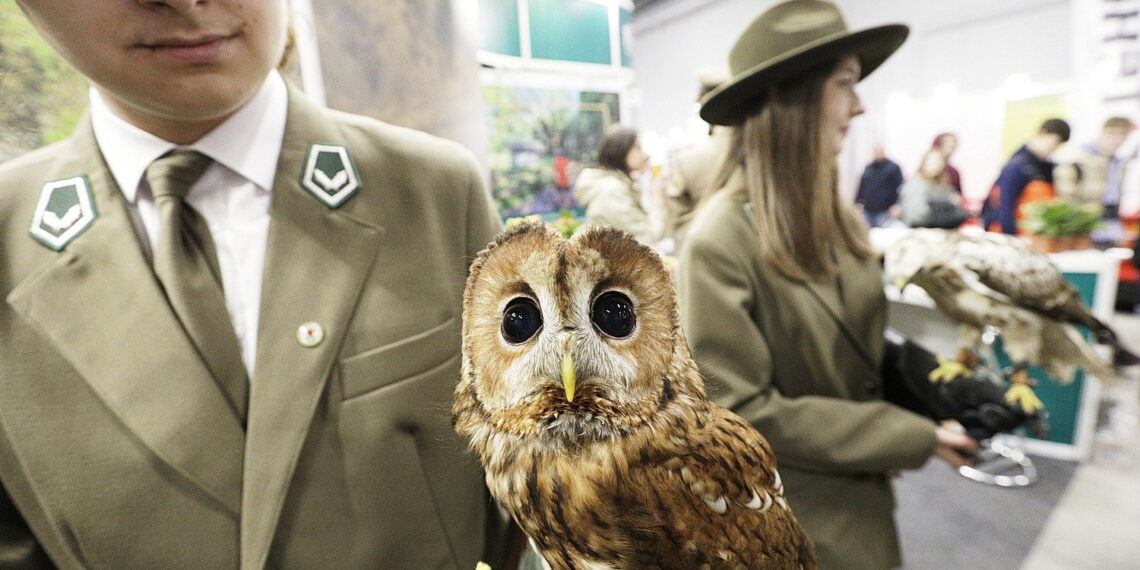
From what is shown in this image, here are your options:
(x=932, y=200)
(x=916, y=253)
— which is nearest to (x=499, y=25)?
(x=916, y=253)

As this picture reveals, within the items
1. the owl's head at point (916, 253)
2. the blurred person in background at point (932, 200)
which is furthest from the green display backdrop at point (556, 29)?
the blurred person in background at point (932, 200)

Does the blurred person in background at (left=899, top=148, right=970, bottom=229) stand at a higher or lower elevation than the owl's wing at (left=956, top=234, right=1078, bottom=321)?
higher

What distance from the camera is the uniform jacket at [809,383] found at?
655 mm

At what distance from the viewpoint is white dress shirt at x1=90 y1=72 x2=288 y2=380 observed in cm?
52

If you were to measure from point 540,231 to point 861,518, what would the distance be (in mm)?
746

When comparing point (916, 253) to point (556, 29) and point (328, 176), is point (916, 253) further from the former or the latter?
point (328, 176)

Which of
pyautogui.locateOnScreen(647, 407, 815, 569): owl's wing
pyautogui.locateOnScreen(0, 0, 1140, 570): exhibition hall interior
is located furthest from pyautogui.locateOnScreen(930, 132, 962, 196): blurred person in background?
pyautogui.locateOnScreen(647, 407, 815, 569): owl's wing

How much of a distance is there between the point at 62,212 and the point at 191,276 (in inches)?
5.9

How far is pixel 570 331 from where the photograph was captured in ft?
0.88

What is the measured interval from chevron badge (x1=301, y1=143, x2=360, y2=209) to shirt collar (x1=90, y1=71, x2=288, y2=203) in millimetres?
38

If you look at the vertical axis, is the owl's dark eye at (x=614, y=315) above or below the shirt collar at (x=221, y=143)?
Result: below

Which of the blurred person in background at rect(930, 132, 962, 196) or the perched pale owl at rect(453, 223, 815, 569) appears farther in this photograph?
the blurred person in background at rect(930, 132, 962, 196)

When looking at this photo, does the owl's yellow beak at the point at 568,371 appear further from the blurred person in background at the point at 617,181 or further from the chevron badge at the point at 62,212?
the chevron badge at the point at 62,212

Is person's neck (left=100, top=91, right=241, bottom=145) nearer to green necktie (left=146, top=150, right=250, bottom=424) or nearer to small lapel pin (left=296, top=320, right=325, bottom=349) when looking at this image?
green necktie (left=146, top=150, right=250, bottom=424)
